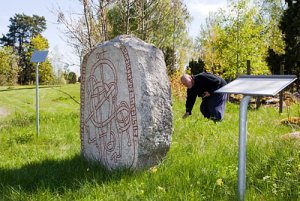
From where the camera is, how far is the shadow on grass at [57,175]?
13.1ft

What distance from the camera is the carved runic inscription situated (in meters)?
4.43

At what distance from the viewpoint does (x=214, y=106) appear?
710 centimetres

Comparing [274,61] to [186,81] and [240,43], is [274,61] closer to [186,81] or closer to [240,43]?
[240,43]

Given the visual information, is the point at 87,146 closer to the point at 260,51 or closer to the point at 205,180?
the point at 205,180

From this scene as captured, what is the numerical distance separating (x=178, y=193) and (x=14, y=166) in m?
2.63

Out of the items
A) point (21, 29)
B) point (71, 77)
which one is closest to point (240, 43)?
point (71, 77)

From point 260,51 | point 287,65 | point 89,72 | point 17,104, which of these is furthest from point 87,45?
point 260,51

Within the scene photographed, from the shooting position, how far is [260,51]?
24.7 m

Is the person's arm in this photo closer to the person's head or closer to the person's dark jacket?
the person's dark jacket

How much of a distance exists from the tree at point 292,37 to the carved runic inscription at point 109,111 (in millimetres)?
17738

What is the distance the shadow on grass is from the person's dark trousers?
9.71ft

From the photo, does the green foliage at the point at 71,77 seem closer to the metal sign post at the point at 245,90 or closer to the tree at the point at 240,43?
the tree at the point at 240,43

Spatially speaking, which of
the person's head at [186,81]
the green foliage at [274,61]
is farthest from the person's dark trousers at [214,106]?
the green foliage at [274,61]

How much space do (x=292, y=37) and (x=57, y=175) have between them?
19406 millimetres
